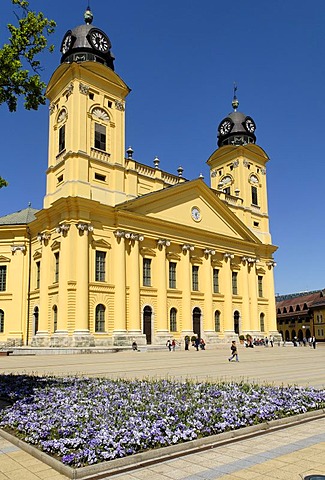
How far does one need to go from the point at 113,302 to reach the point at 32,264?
10396mm

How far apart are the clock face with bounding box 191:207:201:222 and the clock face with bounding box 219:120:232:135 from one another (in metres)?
17.0

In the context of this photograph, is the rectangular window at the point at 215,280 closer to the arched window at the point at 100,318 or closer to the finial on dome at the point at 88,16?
the arched window at the point at 100,318

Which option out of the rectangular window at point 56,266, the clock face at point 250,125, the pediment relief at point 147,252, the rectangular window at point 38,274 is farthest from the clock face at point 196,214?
the clock face at point 250,125

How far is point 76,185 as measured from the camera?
3922cm

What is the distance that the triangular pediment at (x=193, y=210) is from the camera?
144ft

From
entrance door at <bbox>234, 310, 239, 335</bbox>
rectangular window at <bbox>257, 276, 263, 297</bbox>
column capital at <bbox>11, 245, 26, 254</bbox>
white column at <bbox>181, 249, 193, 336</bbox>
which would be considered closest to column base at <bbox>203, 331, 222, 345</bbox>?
white column at <bbox>181, 249, 193, 336</bbox>

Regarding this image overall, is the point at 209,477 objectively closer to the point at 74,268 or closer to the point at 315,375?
the point at 315,375

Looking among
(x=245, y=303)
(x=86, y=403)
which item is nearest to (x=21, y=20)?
(x=86, y=403)

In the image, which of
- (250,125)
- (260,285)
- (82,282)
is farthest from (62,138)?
(260,285)

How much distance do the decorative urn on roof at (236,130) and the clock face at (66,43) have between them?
79.7ft

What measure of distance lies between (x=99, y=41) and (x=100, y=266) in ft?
73.3

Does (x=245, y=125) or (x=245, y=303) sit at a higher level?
(x=245, y=125)

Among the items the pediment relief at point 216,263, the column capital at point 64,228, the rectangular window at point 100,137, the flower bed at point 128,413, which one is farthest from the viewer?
the pediment relief at point 216,263

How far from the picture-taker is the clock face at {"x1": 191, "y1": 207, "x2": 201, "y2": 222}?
48.9 metres
